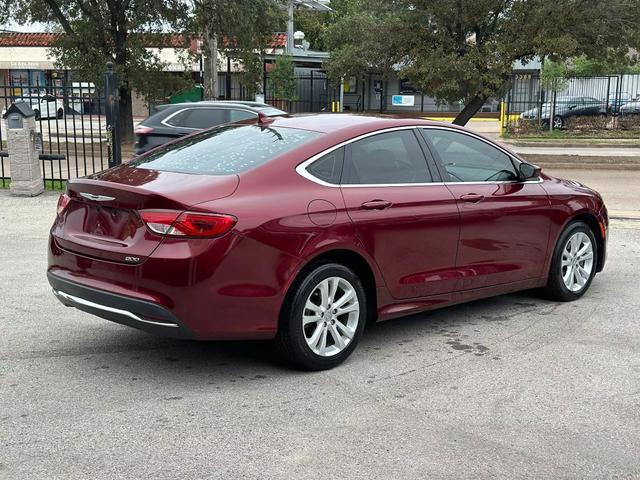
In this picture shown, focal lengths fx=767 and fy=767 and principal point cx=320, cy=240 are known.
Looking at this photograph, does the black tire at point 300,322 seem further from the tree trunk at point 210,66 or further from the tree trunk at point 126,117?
the tree trunk at point 210,66

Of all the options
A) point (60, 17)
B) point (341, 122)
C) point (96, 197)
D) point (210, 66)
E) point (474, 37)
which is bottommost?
point (96, 197)

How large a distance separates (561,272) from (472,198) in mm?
1422

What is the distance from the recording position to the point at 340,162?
5184mm

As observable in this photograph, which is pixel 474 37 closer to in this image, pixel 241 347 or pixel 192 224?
pixel 241 347

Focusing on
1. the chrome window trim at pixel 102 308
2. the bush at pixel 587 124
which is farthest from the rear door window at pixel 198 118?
the bush at pixel 587 124

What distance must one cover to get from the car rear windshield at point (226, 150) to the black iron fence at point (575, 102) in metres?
24.2

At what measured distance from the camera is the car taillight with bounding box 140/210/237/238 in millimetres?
4422

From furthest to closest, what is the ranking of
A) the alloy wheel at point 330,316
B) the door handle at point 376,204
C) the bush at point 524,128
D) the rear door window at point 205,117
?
the bush at point 524,128
the rear door window at point 205,117
the door handle at point 376,204
the alloy wheel at point 330,316

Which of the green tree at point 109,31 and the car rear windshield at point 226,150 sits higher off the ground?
the green tree at point 109,31

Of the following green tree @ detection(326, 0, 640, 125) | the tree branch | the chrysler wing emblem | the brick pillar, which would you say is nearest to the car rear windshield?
the chrysler wing emblem

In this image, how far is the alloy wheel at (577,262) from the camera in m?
6.76

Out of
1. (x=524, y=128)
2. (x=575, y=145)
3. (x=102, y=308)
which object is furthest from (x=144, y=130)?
(x=524, y=128)

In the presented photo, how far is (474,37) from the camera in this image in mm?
22438

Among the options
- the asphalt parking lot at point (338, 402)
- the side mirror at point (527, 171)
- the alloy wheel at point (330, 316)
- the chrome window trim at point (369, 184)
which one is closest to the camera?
the asphalt parking lot at point (338, 402)
